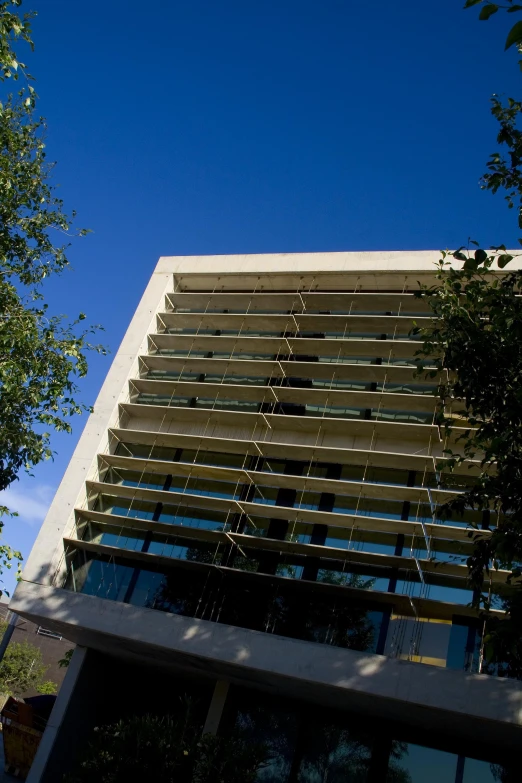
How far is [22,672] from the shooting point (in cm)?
4072

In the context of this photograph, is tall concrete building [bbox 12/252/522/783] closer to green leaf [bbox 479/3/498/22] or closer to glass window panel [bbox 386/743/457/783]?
glass window panel [bbox 386/743/457/783]

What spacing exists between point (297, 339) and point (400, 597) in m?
7.37

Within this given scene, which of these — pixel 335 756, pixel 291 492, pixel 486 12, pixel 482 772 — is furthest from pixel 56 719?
pixel 486 12

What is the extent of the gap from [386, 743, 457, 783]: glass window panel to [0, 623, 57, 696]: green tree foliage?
33.9 m

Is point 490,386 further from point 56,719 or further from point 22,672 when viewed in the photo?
point 22,672

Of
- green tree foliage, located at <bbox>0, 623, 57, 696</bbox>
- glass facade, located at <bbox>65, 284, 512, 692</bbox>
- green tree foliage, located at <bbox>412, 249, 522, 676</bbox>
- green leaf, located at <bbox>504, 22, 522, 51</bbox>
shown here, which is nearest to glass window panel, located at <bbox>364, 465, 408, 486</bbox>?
glass facade, located at <bbox>65, 284, 512, 692</bbox>

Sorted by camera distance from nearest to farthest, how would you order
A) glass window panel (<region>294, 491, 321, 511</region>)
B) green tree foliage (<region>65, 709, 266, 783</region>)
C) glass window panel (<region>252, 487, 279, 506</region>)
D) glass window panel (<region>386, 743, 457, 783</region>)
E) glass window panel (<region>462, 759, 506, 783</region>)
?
green tree foliage (<region>65, 709, 266, 783</region>) < glass window panel (<region>462, 759, 506, 783</region>) < glass window panel (<region>386, 743, 457, 783</region>) < glass window panel (<region>294, 491, 321, 511</region>) < glass window panel (<region>252, 487, 279, 506</region>)

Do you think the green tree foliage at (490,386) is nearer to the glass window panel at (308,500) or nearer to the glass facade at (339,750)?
the glass facade at (339,750)

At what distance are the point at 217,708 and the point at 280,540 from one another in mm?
4041

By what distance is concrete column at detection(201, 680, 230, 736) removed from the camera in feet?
46.7

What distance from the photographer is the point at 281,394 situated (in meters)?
17.2

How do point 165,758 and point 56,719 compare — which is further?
point 56,719

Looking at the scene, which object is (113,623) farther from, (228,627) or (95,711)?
(95,711)

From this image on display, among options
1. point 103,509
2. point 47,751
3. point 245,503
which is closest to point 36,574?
point 103,509
